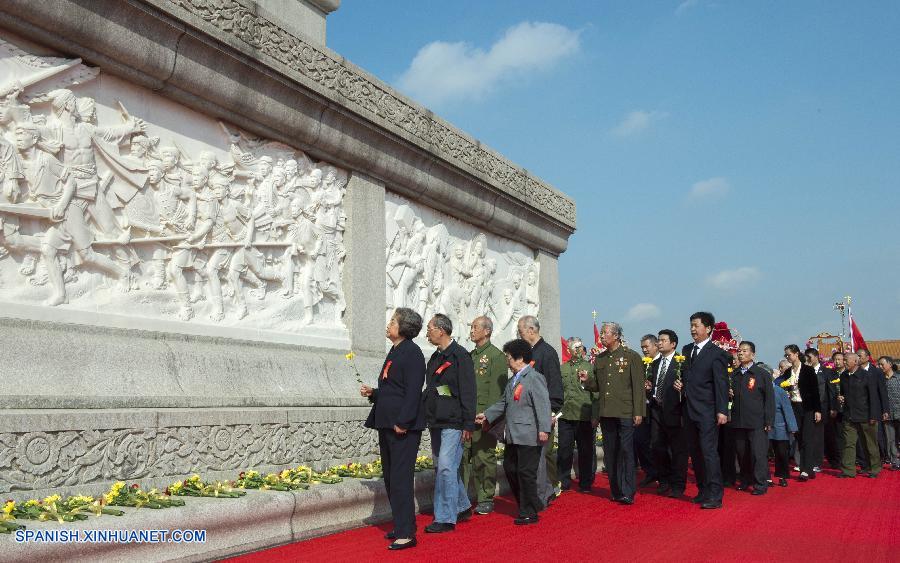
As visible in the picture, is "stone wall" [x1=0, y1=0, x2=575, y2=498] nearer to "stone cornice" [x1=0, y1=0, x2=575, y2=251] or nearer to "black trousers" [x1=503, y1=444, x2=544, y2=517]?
"stone cornice" [x1=0, y1=0, x2=575, y2=251]

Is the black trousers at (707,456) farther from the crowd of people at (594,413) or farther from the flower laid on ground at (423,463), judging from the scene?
the flower laid on ground at (423,463)

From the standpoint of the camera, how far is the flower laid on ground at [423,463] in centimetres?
691

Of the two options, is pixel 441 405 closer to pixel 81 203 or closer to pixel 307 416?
pixel 307 416

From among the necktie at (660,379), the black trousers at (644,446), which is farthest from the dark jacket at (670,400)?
the black trousers at (644,446)

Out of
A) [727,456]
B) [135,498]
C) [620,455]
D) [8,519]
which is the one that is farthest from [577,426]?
[8,519]

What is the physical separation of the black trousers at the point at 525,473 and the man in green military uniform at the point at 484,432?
31cm

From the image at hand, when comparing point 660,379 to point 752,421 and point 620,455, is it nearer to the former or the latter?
point 752,421

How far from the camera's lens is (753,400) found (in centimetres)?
848

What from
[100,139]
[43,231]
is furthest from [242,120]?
[43,231]

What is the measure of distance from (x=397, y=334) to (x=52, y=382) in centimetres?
214

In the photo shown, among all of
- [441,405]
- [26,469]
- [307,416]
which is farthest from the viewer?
[307,416]

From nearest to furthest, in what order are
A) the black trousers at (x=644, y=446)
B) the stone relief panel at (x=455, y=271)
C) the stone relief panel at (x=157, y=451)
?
the stone relief panel at (x=157, y=451) → the stone relief panel at (x=455, y=271) → the black trousers at (x=644, y=446)

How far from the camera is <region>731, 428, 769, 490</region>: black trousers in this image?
27.5 feet

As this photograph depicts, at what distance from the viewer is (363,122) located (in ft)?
25.5
